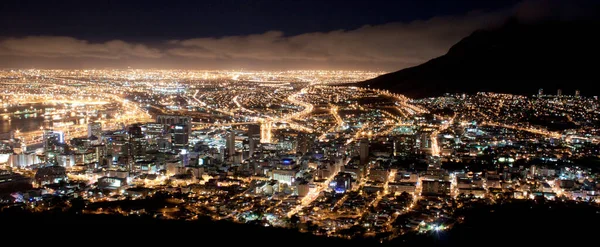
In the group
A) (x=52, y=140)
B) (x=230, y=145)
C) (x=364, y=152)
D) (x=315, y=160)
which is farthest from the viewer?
(x=52, y=140)

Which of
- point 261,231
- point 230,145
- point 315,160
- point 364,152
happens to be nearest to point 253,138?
point 230,145

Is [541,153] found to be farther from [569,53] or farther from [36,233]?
[569,53]

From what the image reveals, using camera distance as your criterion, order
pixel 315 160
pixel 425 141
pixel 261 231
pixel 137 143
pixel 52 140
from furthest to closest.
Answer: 1. pixel 425 141
2. pixel 52 140
3. pixel 137 143
4. pixel 315 160
5. pixel 261 231

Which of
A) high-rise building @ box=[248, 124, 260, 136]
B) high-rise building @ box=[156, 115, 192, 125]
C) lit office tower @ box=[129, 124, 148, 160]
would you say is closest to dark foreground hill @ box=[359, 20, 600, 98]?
high-rise building @ box=[248, 124, 260, 136]

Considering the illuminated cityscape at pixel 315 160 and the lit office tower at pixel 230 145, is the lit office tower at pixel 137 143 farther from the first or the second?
the lit office tower at pixel 230 145

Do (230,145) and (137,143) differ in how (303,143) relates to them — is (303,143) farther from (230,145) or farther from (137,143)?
(137,143)

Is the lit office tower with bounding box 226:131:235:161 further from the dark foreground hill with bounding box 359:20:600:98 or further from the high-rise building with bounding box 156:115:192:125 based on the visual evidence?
the dark foreground hill with bounding box 359:20:600:98

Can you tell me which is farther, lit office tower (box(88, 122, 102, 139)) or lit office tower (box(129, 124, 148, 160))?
lit office tower (box(88, 122, 102, 139))
